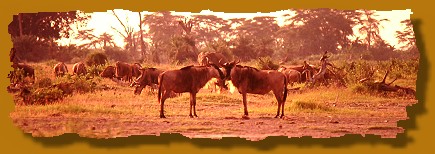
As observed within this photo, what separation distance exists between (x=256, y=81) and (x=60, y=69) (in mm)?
3598

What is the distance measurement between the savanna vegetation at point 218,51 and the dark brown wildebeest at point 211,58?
0.11m

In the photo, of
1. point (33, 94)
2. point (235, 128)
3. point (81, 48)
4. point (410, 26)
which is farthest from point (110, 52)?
point (410, 26)

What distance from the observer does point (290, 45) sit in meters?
15.0

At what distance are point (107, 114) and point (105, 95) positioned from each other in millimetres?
485

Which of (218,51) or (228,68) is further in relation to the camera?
(218,51)

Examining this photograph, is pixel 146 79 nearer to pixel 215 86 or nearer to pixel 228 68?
pixel 215 86

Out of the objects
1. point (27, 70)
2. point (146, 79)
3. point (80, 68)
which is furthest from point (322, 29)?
point (27, 70)

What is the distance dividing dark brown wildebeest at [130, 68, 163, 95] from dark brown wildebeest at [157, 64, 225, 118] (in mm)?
373

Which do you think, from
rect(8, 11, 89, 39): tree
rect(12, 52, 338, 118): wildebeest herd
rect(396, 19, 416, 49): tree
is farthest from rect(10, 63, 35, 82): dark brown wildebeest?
rect(396, 19, 416, 49): tree

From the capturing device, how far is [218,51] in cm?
1497

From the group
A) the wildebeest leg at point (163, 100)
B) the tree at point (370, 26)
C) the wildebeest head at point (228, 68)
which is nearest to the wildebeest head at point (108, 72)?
the wildebeest leg at point (163, 100)

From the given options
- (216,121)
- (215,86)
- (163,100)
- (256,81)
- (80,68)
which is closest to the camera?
(216,121)

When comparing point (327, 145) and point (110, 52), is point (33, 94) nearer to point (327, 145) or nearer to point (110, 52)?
point (110, 52)

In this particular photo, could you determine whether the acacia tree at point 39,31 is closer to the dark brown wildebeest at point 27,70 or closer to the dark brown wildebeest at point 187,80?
the dark brown wildebeest at point 27,70
